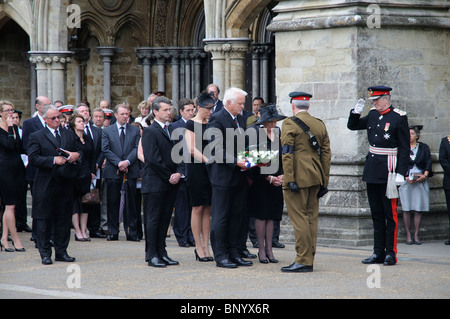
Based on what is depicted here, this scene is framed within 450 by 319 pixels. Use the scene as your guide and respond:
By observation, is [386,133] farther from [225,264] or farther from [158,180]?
[158,180]

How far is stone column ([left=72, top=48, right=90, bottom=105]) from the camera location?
2252 centimetres

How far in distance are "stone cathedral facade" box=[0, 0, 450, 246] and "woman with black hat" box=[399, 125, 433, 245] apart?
0.30 m

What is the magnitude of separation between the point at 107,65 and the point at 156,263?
1304 cm

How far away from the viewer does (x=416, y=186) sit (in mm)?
12000

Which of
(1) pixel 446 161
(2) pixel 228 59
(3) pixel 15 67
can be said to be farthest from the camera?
(3) pixel 15 67

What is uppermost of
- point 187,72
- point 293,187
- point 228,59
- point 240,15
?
point 240,15

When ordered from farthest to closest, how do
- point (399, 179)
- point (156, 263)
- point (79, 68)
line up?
1. point (79, 68)
2. point (156, 263)
3. point (399, 179)

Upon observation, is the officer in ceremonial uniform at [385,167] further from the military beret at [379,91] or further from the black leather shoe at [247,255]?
the black leather shoe at [247,255]

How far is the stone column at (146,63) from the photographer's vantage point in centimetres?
2175

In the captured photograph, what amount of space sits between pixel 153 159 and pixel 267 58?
10.8m

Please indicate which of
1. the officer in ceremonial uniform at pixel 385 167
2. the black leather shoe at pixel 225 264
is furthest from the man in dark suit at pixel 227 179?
the officer in ceremonial uniform at pixel 385 167

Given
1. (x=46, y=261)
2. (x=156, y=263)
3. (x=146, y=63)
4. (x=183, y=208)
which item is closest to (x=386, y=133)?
(x=156, y=263)

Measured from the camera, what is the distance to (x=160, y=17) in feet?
71.2
